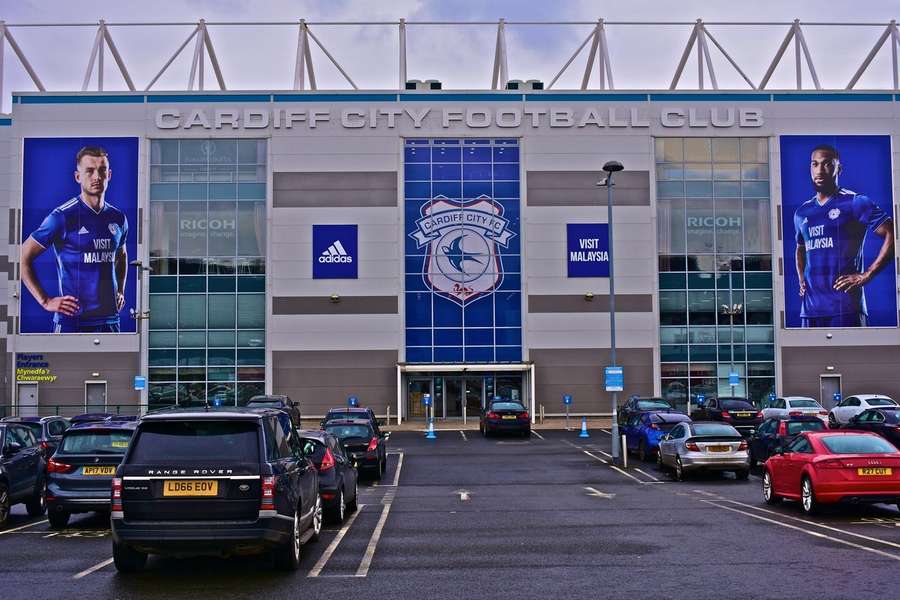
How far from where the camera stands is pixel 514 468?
27.4 meters

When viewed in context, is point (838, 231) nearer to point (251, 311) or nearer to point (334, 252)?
point (334, 252)

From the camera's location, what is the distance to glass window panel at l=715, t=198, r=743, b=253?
51.5 metres

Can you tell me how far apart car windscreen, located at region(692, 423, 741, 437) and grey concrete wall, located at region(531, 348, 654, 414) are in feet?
86.2

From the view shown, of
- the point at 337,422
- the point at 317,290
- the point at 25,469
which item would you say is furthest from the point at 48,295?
the point at 25,469

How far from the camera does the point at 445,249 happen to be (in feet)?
167

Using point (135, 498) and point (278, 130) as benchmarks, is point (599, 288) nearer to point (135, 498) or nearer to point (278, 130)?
point (278, 130)

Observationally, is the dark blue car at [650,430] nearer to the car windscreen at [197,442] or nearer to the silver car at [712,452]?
the silver car at [712,452]

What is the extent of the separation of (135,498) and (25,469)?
7953 millimetres

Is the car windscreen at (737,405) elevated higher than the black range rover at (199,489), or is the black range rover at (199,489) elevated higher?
the black range rover at (199,489)

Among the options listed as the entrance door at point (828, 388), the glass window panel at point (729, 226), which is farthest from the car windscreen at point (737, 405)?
the glass window panel at point (729, 226)

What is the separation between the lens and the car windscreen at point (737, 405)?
37.3 m

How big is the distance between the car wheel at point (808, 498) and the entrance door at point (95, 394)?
41125 mm

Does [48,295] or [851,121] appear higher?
[851,121]

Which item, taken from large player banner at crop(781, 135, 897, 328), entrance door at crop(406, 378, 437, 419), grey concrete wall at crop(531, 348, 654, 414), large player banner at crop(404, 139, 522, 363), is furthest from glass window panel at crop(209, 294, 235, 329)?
large player banner at crop(781, 135, 897, 328)
